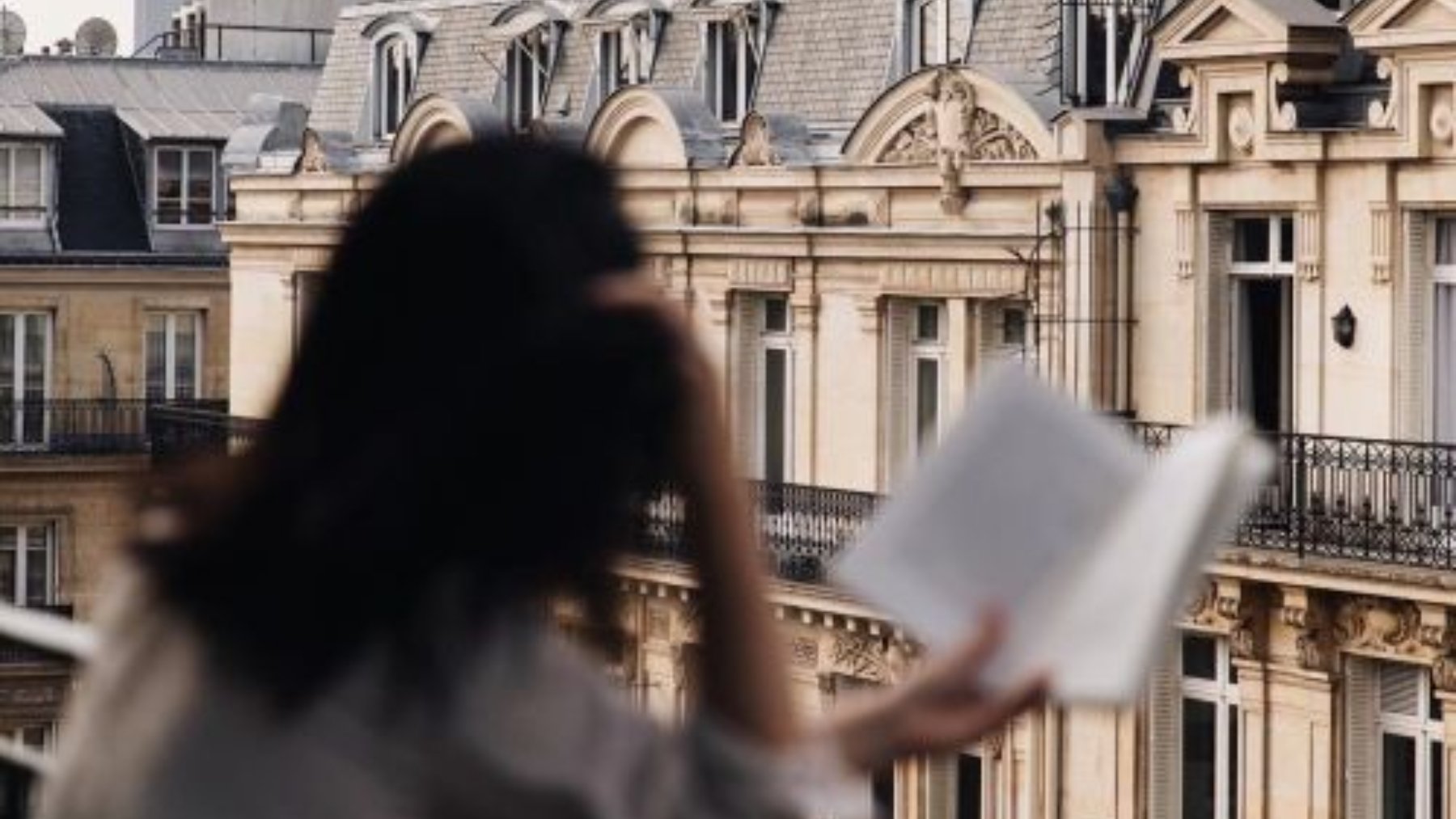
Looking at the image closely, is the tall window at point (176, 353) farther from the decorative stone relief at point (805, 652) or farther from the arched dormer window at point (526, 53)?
the decorative stone relief at point (805, 652)

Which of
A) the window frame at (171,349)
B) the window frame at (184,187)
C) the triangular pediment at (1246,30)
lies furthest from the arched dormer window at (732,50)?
the window frame at (184,187)

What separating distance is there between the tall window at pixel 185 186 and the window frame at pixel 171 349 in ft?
5.15

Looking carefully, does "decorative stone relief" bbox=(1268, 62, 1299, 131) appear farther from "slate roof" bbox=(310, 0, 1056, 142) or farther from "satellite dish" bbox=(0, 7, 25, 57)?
"satellite dish" bbox=(0, 7, 25, 57)

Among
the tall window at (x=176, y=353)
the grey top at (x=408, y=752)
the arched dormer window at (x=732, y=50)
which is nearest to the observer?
the grey top at (x=408, y=752)

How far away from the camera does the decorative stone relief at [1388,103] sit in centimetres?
3350

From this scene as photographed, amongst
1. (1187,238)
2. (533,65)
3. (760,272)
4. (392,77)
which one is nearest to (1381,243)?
(1187,238)

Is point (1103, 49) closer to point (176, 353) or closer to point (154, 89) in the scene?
point (176, 353)

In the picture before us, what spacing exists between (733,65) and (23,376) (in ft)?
63.4

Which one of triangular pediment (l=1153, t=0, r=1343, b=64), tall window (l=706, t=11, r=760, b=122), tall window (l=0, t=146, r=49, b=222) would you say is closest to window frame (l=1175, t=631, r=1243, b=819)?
triangular pediment (l=1153, t=0, r=1343, b=64)

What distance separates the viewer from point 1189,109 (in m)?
35.9

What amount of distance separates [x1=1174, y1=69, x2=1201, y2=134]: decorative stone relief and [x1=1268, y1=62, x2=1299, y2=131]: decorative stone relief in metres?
0.91

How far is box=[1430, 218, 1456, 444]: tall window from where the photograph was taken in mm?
33281

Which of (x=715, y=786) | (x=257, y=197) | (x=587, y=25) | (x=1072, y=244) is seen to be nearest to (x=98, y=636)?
(x=715, y=786)

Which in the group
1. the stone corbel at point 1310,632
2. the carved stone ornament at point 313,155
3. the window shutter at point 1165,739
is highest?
the carved stone ornament at point 313,155
